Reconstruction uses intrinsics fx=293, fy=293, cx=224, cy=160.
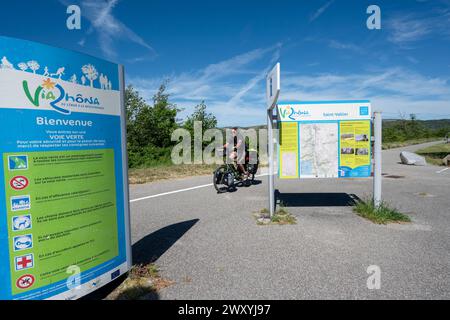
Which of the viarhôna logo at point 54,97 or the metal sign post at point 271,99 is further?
the metal sign post at point 271,99

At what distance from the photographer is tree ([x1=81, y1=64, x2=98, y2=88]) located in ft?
9.06

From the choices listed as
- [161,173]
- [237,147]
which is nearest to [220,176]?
[237,147]

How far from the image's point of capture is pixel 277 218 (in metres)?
5.70

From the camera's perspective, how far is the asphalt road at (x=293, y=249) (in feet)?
10.3

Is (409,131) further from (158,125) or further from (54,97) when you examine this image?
(54,97)

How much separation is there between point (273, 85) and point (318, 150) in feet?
6.31

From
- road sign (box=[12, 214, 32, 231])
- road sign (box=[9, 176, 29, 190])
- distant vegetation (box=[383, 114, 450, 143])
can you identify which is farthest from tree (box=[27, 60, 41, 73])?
distant vegetation (box=[383, 114, 450, 143])

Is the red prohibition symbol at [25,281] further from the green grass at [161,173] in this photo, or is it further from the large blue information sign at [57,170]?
the green grass at [161,173]

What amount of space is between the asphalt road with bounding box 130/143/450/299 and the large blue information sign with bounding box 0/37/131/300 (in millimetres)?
974

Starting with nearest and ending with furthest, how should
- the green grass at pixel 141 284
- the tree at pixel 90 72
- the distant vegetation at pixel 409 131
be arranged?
1. the tree at pixel 90 72
2. the green grass at pixel 141 284
3. the distant vegetation at pixel 409 131

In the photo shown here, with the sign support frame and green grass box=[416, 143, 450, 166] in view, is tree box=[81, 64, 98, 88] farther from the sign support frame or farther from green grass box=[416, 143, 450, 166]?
green grass box=[416, 143, 450, 166]

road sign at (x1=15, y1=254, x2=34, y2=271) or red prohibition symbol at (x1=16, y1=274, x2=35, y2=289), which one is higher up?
road sign at (x1=15, y1=254, x2=34, y2=271)

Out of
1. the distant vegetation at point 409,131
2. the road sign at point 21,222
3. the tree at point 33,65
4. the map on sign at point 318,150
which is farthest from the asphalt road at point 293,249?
the distant vegetation at point 409,131

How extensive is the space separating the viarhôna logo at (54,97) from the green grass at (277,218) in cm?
390
